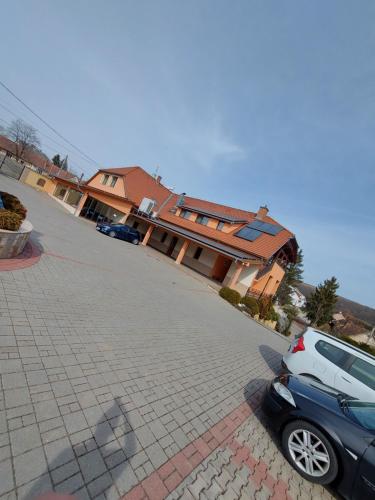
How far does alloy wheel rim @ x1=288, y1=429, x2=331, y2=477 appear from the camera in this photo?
133 inches

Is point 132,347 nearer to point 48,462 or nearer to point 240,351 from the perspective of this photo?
point 48,462

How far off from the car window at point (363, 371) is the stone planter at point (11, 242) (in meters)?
8.65

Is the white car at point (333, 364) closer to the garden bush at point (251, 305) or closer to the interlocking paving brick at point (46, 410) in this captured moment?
the interlocking paving brick at point (46, 410)

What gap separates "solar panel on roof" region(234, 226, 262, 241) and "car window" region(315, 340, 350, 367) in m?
14.0

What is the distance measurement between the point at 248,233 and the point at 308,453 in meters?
18.2

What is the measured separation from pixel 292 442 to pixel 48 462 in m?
3.24

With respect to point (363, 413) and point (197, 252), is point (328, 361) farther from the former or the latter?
point (197, 252)

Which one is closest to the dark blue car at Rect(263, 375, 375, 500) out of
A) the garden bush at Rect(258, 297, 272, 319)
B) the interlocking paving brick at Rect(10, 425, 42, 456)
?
the interlocking paving brick at Rect(10, 425, 42, 456)

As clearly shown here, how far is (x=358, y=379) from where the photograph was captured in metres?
5.86

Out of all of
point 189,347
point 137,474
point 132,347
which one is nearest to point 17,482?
point 137,474

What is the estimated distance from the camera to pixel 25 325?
13.5 ft

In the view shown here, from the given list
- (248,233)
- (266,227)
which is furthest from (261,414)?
(266,227)

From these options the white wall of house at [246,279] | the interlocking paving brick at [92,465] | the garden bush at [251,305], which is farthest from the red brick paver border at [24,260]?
the white wall of house at [246,279]

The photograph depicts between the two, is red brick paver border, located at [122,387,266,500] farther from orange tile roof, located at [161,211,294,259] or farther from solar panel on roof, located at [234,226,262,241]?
solar panel on roof, located at [234,226,262,241]
